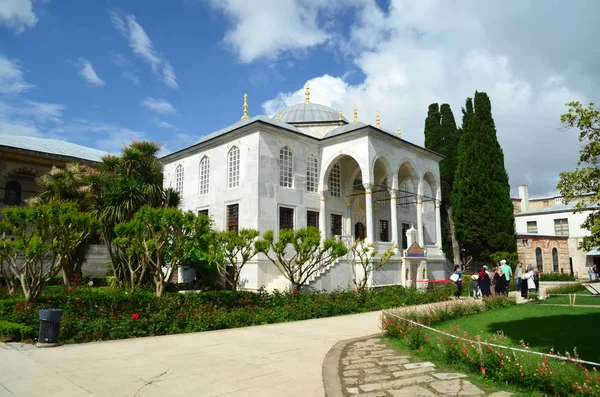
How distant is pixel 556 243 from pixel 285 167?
28.0 meters

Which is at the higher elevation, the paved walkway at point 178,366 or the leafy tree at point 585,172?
the leafy tree at point 585,172

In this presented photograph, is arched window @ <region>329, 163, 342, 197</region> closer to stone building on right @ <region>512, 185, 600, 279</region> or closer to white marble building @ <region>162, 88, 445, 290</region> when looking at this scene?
white marble building @ <region>162, 88, 445, 290</region>

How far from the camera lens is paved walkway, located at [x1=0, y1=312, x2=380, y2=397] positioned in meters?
5.38

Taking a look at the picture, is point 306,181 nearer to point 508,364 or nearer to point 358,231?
point 358,231

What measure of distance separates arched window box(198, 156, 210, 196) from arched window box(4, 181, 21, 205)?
13056 mm

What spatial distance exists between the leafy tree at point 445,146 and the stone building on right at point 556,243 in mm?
6022

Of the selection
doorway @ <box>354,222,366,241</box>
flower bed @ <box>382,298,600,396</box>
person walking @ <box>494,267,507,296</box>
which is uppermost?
doorway @ <box>354,222,366,241</box>

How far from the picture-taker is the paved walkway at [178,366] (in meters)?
5.38

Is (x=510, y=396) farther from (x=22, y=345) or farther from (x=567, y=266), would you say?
(x=567, y=266)

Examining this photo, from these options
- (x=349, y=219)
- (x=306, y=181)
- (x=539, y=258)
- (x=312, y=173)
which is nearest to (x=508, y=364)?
(x=306, y=181)

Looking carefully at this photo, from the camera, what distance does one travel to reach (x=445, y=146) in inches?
1382

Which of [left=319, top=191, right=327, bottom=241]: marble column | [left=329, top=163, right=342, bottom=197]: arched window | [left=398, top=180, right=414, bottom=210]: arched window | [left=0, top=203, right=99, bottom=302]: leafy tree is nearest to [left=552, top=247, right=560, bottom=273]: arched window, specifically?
[left=398, top=180, right=414, bottom=210]: arched window

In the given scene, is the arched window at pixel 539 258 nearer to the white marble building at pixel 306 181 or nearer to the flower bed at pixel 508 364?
the white marble building at pixel 306 181

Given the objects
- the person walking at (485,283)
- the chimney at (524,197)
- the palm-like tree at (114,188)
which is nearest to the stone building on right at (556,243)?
the chimney at (524,197)
